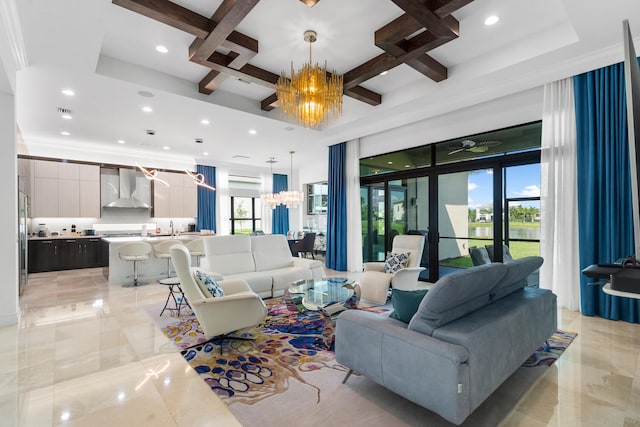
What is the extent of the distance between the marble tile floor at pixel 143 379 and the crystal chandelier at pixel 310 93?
291 cm

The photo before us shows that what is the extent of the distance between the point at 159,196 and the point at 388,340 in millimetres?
8787

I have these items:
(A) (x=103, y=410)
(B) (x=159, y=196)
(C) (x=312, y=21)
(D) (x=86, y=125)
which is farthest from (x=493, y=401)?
(B) (x=159, y=196)

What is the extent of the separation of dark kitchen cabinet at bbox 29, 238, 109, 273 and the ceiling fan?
7.57 metres

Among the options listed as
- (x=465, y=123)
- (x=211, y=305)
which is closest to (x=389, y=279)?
(x=211, y=305)

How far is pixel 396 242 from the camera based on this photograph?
521cm

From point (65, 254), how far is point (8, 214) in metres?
4.39

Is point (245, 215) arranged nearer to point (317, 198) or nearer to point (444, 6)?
point (317, 198)

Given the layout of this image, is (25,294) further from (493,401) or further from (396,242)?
(493,401)

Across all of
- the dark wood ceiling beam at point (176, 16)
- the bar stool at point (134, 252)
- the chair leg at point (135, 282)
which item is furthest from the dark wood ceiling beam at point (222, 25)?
the chair leg at point (135, 282)

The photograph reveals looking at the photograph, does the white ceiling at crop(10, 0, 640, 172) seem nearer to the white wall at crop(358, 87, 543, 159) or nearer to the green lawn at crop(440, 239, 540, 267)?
the white wall at crop(358, 87, 543, 159)

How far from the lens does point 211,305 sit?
112 inches

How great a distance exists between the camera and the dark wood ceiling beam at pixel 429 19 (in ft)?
9.36

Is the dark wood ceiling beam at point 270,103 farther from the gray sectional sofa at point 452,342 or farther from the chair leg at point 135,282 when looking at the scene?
the gray sectional sofa at point 452,342

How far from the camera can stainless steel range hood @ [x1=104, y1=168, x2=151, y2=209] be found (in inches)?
330
